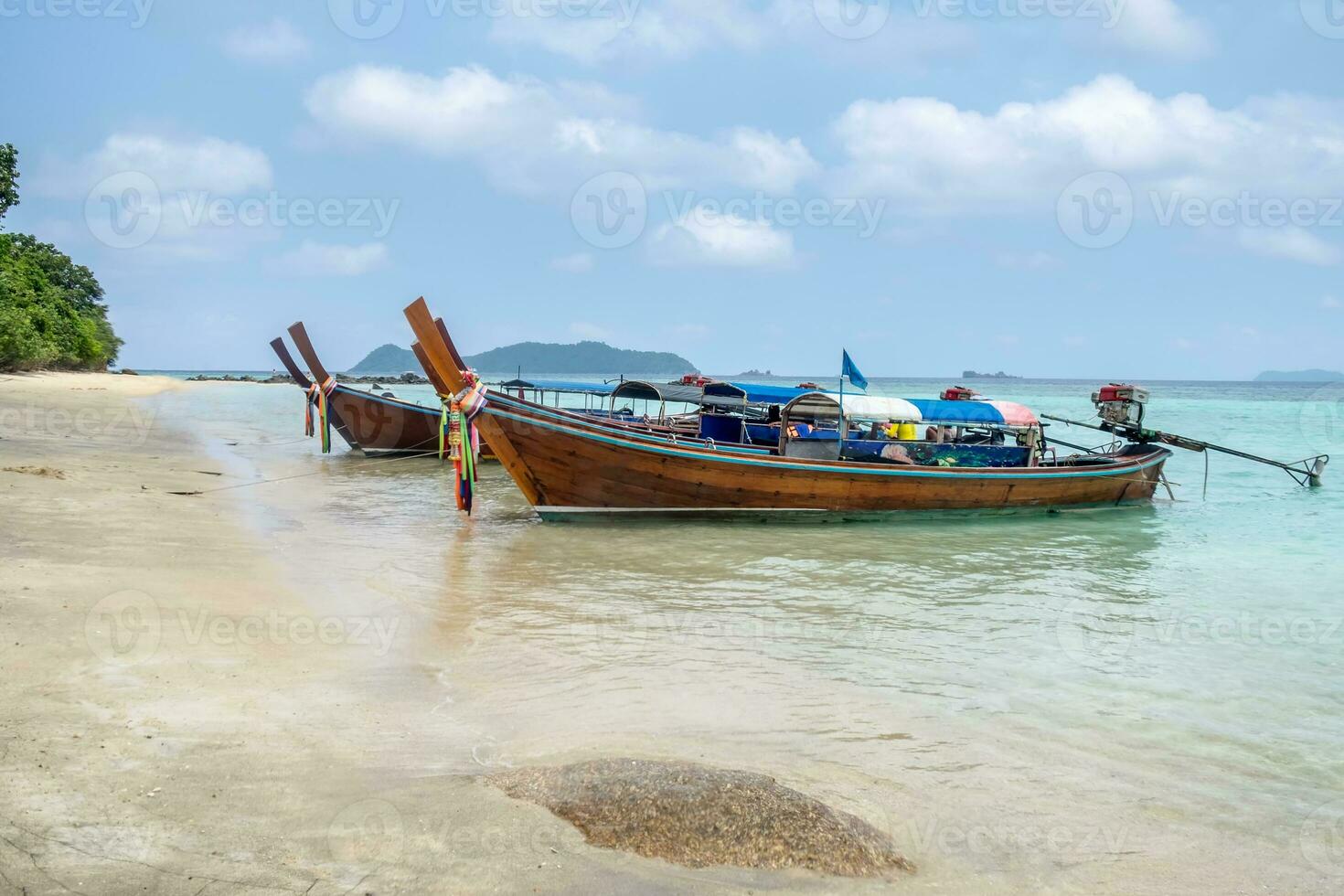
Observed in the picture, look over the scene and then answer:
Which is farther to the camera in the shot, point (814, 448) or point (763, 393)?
point (763, 393)

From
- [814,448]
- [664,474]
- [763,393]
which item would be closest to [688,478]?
[664,474]

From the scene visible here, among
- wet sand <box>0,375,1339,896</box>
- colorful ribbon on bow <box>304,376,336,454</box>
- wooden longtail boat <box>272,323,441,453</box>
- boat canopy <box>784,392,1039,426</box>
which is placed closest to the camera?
wet sand <box>0,375,1339,896</box>

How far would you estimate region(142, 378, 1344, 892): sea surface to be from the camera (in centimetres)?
459

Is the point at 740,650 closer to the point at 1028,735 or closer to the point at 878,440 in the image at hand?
the point at 1028,735

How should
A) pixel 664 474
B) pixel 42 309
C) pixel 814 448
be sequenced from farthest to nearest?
pixel 42 309
pixel 814 448
pixel 664 474

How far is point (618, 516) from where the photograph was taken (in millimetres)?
13641

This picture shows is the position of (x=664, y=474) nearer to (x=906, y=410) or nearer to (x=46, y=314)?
(x=906, y=410)

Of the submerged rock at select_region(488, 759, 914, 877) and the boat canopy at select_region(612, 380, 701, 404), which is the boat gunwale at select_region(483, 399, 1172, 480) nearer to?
the boat canopy at select_region(612, 380, 701, 404)

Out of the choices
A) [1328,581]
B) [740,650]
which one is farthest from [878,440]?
[740,650]

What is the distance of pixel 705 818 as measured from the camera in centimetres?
377

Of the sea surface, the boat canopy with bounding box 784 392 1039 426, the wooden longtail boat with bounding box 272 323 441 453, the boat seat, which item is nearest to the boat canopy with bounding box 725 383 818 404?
the boat canopy with bounding box 784 392 1039 426

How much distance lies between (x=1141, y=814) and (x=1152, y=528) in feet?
40.6

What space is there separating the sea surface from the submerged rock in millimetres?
359

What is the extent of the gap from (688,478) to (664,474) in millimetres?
377
